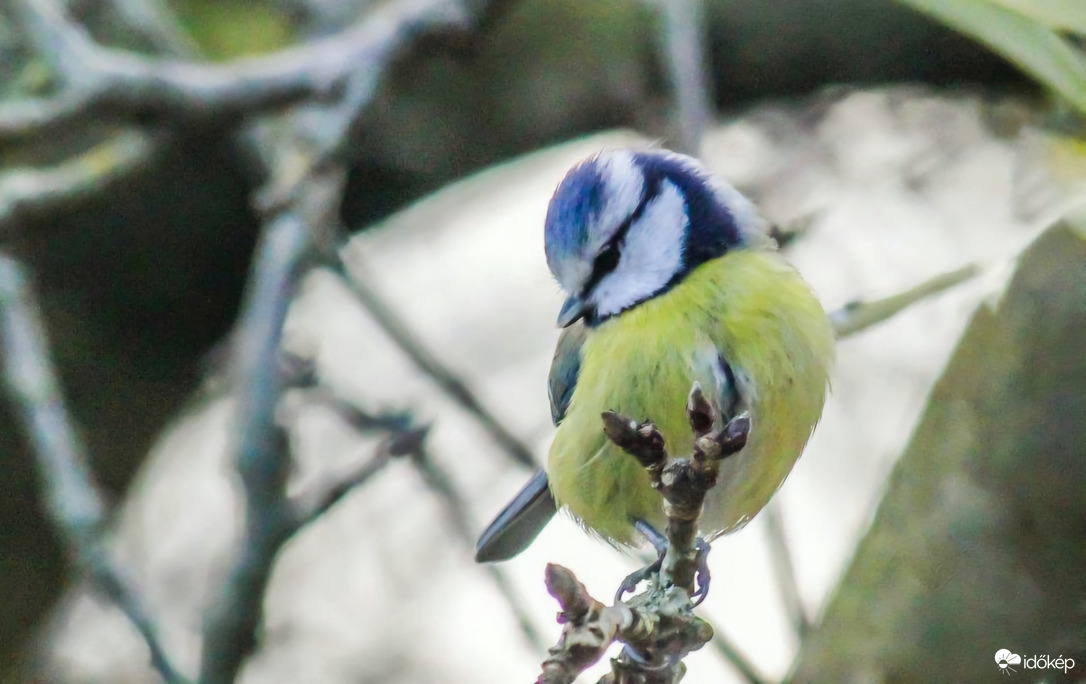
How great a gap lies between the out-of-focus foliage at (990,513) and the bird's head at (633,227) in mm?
264

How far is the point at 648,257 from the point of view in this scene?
3.33ft

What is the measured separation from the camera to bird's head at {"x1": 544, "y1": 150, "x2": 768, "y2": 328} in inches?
37.8

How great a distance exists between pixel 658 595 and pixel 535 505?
49cm

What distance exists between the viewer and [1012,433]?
862 mm

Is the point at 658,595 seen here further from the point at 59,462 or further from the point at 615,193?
the point at 59,462

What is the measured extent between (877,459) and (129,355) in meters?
1.71

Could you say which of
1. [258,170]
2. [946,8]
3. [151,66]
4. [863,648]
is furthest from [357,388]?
[946,8]

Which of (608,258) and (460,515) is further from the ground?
(608,258)

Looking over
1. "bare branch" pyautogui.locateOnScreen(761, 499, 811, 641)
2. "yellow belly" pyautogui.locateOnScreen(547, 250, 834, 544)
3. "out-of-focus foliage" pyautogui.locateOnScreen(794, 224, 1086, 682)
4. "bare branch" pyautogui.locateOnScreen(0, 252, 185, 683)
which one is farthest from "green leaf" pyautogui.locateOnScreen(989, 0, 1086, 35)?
"bare branch" pyautogui.locateOnScreen(0, 252, 185, 683)

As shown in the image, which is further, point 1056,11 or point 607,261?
point 607,261

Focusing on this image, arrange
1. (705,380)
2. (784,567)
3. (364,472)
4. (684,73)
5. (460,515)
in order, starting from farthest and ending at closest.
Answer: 1. (684,73)
2. (460,515)
3. (784,567)
4. (364,472)
5. (705,380)

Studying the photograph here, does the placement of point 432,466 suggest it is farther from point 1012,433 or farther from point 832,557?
point 832,557

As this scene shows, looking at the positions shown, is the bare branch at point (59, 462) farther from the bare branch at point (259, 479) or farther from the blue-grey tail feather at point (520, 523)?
the blue-grey tail feather at point (520, 523)

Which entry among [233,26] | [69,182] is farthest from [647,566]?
[233,26]
